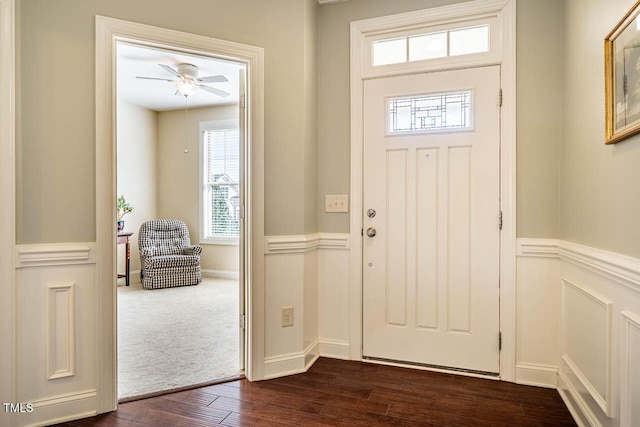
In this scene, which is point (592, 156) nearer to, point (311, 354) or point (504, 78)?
point (504, 78)

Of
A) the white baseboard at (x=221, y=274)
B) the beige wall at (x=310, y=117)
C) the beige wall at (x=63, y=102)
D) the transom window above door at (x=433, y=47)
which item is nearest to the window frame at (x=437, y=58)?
the transom window above door at (x=433, y=47)

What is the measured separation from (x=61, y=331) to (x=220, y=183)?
431cm

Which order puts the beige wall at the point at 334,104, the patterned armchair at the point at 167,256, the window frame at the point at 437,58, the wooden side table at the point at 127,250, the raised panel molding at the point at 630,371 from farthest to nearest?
the patterned armchair at the point at 167,256 < the wooden side table at the point at 127,250 < the beige wall at the point at 334,104 < the window frame at the point at 437,58 < the raised panel molding at the point at 630,371

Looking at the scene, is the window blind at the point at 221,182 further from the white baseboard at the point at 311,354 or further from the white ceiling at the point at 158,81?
the white baseboard at the point at 311,354

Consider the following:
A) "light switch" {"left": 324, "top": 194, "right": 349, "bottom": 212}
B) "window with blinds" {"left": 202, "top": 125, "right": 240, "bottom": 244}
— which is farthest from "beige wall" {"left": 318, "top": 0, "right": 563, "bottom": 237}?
"window with blinds" {"left": 202, "top": 125, "right": 240, "bottom": 244}

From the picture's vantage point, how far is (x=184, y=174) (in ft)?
20.5

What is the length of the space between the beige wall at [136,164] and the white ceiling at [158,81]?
0.25m

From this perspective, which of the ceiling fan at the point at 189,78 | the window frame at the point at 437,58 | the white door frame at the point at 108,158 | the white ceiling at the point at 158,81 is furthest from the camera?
the ceiling fan at the point at 189,78

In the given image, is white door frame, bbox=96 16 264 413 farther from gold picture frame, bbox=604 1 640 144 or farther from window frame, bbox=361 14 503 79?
gold picture frame, bbox=604 1 640 144

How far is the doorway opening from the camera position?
3451 mm

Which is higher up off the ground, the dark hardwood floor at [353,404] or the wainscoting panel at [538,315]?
the wainscoting panel at [538,315]

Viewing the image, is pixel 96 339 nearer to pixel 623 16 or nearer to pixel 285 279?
pixel 285 279

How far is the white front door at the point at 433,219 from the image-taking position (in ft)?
8.02

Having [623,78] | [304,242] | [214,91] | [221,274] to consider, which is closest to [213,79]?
[214,91]
